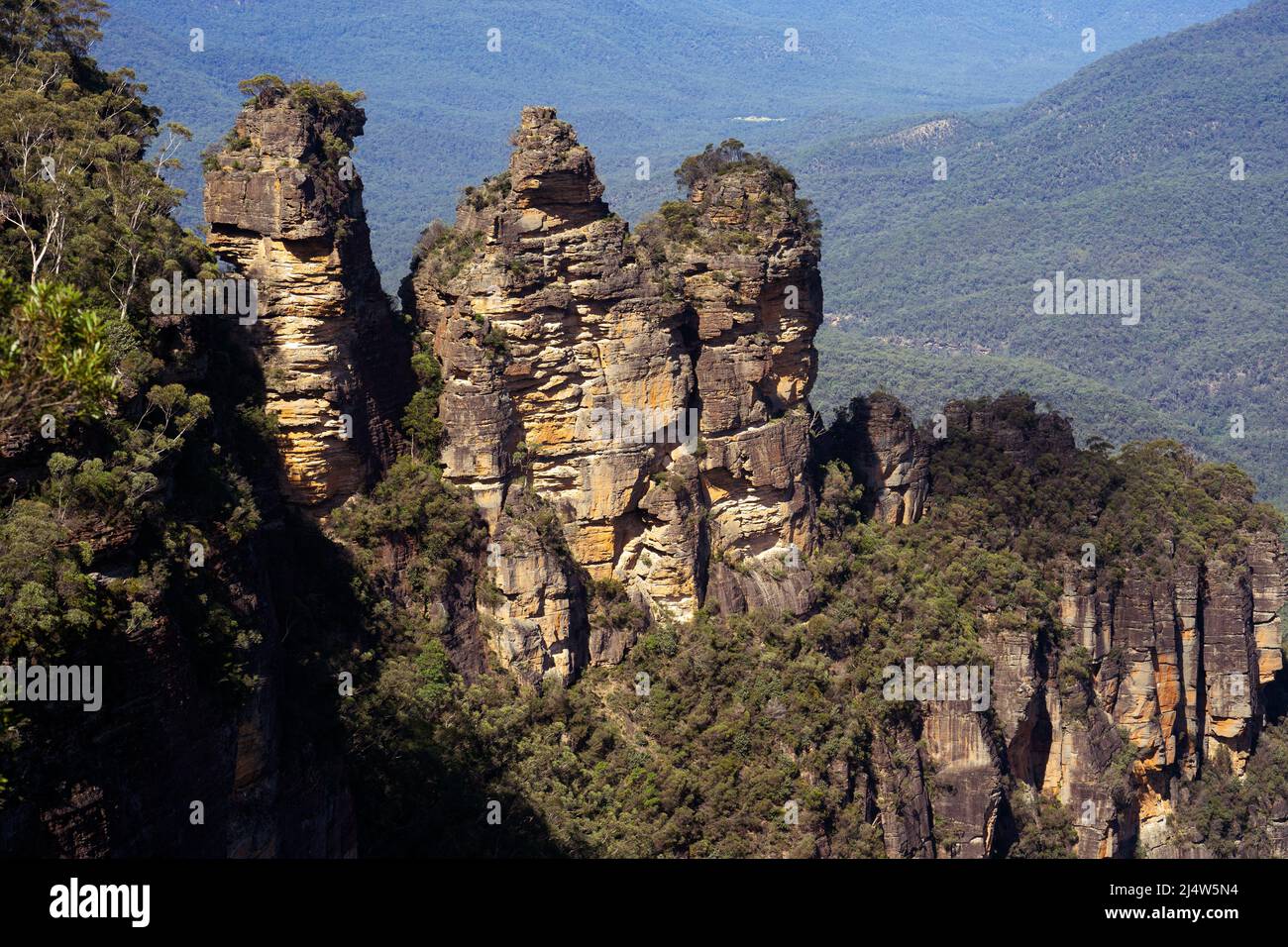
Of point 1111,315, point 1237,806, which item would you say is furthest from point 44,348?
point 1111,315

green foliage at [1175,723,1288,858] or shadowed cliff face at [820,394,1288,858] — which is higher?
shadowed cliff face at [820,394,1288,858]

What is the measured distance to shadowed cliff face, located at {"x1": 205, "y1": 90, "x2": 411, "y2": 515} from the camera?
35.8m

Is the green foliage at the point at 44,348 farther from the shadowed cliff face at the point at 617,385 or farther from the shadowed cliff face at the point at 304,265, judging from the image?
the shadowed cliff face at the point at 617,385

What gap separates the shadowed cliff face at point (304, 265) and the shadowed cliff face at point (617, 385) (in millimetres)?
3257

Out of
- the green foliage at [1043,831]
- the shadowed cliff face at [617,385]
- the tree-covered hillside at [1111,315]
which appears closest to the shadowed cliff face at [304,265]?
the shadowed cliff face at [617,385]

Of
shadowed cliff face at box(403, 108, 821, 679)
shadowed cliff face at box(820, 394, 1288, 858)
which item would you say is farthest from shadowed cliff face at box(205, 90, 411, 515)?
shadowed cliff face at box(820, 394, 1288, 858)

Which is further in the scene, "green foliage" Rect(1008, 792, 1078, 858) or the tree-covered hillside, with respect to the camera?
the tree-covered hillside

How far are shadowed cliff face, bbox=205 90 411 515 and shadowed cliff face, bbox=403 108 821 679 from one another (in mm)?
3257

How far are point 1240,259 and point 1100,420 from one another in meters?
70.7

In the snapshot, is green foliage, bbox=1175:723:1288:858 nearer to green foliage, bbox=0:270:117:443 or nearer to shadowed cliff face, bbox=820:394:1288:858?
shadowed cliff face, bbox=820:394:1288:858

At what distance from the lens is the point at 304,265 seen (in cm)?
3609

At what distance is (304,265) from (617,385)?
10069 millimetres

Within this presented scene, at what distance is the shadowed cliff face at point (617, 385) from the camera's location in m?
40.2

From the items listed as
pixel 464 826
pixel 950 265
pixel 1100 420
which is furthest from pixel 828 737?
pixel 950 265
